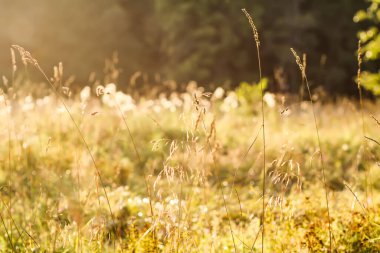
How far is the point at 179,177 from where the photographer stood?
2166 millimetres

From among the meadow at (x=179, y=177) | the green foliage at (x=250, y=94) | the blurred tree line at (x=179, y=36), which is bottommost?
the meadow at (x=179, y=177)

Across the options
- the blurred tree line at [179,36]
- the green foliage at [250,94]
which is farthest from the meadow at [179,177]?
the blurred tree line at [179,36]

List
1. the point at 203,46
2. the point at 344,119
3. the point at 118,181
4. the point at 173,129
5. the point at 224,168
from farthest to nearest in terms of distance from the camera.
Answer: the point at 203,46, the point at 344,119, the point at 173,129, the point at 224,168, the point at 118,181

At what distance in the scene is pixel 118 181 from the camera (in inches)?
201

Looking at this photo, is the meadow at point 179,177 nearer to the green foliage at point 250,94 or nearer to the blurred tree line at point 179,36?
the green foliage at point 250,94

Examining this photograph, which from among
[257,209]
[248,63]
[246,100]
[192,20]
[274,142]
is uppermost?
[192,20]

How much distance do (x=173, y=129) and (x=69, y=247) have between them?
4873mm

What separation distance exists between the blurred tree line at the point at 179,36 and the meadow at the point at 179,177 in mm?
10798

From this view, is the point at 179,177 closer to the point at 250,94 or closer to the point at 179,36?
the point at 250,94

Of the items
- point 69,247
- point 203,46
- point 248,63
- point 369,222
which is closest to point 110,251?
point 69,247

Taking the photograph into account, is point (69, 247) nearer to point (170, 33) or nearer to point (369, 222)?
point (369, 222)

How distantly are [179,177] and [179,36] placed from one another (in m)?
19.6

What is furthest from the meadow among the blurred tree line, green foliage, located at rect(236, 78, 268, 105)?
the blurred tree line

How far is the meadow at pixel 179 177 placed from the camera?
7.40 feet
